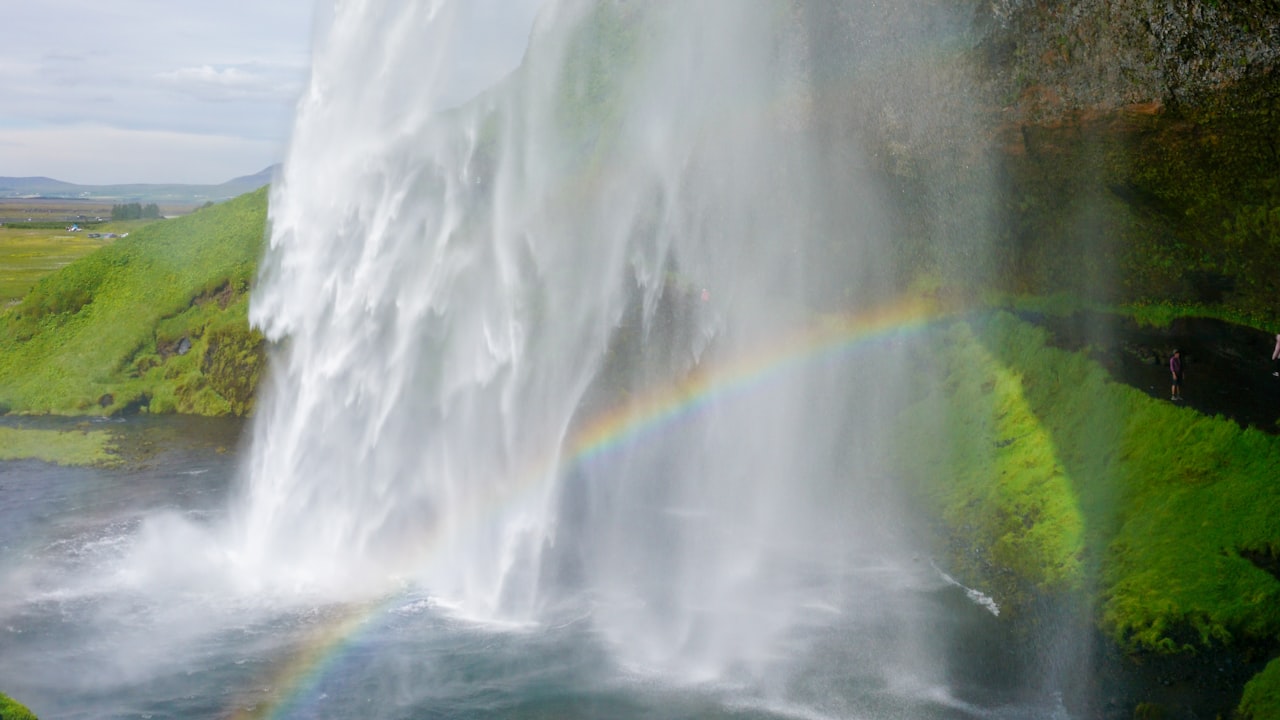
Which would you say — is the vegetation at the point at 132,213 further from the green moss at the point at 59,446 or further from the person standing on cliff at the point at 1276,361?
the person standing on cliff at the point at 1276,361

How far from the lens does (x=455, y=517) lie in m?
23.6

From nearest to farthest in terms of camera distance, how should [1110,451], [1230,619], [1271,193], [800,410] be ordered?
[1230,619] < [1271,193] < [1110,451] < [800,410]

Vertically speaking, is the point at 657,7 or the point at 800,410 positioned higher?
the point at 657,7

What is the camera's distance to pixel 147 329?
144ft

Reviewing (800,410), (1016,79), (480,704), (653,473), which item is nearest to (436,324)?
(653,473)

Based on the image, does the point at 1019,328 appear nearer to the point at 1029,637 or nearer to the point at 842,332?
the point at 842,332

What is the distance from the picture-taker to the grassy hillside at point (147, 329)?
40.5m

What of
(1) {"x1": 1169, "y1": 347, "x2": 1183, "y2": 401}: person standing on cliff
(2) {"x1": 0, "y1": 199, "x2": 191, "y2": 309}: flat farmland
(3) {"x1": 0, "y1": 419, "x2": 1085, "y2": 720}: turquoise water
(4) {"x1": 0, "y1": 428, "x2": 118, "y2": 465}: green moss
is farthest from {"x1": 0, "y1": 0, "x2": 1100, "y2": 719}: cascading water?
(2) {"x1": 0, "y1": 199, "x2": 191, "y2": 309}: flat farmland

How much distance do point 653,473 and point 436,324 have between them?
798cm

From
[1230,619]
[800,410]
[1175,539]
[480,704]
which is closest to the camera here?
[480,704]

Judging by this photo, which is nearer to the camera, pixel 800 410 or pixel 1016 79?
pixel 1016 79

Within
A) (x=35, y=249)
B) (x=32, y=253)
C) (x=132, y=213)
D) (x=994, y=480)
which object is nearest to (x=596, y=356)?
(x=994, y=480)

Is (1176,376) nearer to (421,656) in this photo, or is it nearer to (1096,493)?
(1096,493)

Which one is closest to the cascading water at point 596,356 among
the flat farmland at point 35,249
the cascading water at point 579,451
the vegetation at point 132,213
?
the cascading water at point 579,451
